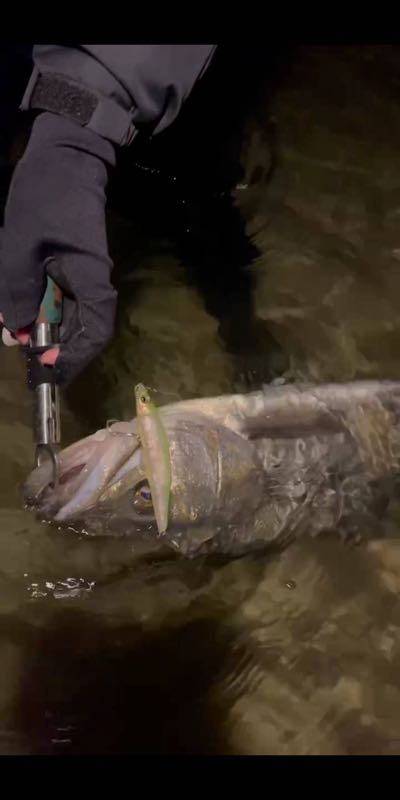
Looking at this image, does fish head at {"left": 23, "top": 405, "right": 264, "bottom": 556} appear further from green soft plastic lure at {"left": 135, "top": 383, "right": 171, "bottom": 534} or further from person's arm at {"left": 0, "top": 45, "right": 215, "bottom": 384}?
person's arm at {"left": 0, "top": 45, "right": 215, "bottom": 384}

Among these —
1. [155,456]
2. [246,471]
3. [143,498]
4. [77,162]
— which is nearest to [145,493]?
[143,498]

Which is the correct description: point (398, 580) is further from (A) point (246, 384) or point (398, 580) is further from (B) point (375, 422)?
(A) point (246, 384)

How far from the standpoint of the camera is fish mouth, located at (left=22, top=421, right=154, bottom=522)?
2102mm

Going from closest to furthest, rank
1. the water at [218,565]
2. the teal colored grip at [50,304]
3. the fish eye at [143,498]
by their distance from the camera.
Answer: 1. the teal colored grip at [50,304]
2. the fish eye at [143,498]
3. the water at [218,565]

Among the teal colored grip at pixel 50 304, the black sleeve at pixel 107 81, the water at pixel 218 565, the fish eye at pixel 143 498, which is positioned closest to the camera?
the black sleeve at pixel 107 81

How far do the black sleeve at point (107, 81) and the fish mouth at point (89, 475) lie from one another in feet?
2.67

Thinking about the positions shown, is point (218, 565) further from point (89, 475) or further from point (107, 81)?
point (107, 81)

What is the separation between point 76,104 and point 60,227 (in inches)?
12.1

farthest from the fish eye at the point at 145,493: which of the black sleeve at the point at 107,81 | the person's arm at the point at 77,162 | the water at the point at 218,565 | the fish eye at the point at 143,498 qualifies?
the black sleeve at the point at 107,81

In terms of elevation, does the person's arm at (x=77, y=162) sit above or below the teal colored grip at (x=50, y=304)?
above

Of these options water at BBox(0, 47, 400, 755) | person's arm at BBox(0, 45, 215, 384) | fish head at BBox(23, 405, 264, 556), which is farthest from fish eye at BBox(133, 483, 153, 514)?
person's arm at BBox(0, 45, 215, 384)

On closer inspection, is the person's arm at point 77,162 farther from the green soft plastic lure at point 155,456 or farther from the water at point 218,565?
the water at point 218,565

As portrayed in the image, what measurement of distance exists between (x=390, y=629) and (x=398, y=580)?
160 millimetres

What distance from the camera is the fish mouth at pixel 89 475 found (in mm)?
2102
